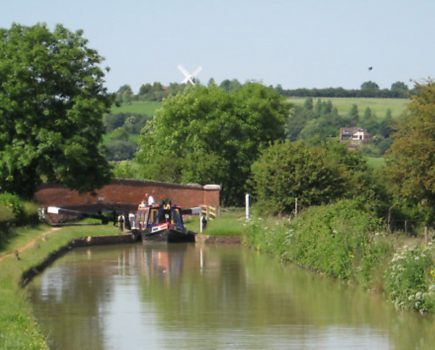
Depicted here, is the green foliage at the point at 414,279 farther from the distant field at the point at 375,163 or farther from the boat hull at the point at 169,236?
the distant field at the point at 375,163

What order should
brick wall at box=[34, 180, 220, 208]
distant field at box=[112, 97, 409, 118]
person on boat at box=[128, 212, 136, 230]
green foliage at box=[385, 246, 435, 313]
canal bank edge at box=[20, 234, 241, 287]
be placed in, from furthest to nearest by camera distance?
distant field at box=[112, 97, 409, 118], brick wall at box=[34, 180, 220, 208], person on boat at box=[128, 212, 136, 230], canal bank edge at box=[20, 234, 241, 287], green foliage at box=[385, 246, 435, 313]

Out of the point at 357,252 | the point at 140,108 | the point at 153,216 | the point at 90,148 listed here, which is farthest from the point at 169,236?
the point at 140,108

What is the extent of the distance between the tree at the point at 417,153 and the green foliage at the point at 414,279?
20.0 metres

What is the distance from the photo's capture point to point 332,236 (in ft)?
123

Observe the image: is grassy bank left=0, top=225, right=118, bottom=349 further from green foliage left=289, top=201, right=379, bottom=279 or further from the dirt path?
green foliage left=289, top=201, right=379, bottom=279

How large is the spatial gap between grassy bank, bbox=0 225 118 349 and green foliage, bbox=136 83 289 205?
21.9 m

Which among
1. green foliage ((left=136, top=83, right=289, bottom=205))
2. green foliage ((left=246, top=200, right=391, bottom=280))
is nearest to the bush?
green foliage ((left=246, top=200, right=391, bottom=280))

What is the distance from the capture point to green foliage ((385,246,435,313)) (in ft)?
90.9

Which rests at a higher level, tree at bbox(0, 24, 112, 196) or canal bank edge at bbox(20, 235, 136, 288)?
tree at bbox(0, 24, 112, 196)

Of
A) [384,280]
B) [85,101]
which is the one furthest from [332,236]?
[85,101]

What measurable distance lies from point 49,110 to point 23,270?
24432 mm

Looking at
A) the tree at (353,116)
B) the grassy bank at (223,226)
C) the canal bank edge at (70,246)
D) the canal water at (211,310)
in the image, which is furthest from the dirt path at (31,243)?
the tree at (353,116)

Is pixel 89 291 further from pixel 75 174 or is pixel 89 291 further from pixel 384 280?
pixel 75 174

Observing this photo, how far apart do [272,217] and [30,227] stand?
34.9 ft
